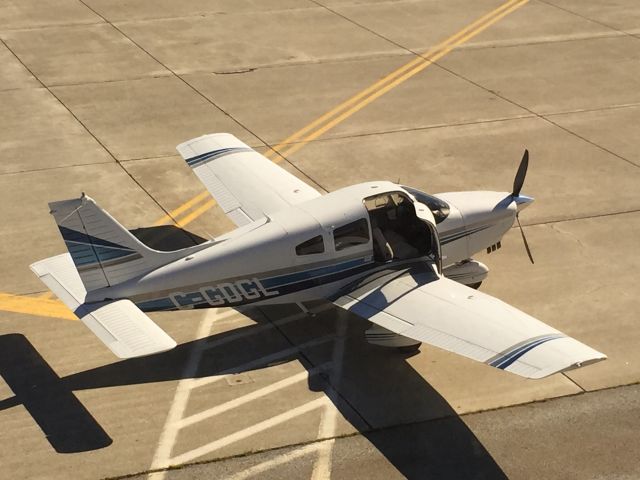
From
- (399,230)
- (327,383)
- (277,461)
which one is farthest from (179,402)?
(399,230)

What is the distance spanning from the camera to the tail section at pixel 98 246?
51.8 feet

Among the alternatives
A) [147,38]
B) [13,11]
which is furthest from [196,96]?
[13,11]

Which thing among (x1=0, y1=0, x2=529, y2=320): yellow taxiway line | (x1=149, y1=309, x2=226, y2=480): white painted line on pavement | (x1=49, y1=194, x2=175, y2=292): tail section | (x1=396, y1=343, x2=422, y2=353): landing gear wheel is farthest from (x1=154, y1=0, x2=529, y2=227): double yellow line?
(x1=396, y1=343, x2=422, y2=353): landing gear wheel

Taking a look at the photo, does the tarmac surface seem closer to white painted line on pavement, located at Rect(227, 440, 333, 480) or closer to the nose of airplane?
white painted line on pavement, located at Rect(227, 440, 333, 480)

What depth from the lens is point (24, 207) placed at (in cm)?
2194

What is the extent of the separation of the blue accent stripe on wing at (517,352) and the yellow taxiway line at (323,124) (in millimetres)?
7269

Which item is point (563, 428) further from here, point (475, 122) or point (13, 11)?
point (13, 11)

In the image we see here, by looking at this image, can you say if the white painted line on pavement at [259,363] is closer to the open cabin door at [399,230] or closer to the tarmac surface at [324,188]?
the tarmac surface at [324,188]

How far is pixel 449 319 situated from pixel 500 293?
11.3 ft

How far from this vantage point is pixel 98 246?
16.1 meters

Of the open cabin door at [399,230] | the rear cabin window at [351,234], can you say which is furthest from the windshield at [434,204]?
the rear cabin window at [351,234]

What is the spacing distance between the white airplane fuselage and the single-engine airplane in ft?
0.06

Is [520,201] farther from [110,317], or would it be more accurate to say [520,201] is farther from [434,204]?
[110,317]

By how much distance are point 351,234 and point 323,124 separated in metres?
9.27
